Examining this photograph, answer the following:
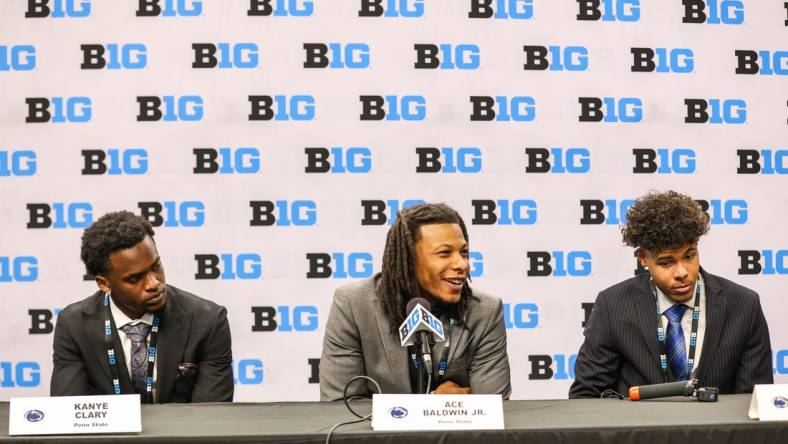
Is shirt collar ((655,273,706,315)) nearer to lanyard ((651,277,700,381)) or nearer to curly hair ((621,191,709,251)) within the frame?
lanyard ((651,277,700,381))

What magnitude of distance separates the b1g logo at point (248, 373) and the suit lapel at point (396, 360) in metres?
1.86

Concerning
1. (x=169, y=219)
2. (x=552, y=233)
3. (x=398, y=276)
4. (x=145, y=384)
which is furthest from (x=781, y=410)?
(x=169, y=219)

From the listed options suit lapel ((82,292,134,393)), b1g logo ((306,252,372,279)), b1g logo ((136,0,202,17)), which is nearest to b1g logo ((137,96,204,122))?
b1g logo ((136,0,202,17))

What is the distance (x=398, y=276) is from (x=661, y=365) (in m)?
0.96

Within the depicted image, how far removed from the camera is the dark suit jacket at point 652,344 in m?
2.70

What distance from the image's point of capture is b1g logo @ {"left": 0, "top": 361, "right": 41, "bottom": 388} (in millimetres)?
4379

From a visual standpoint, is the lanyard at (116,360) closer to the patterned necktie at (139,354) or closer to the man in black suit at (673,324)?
the patterned necktie at (139,354)

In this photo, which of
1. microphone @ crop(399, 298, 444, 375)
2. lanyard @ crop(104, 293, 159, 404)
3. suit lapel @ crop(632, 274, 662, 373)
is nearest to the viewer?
microphone @ crop(399, 298, 444, 375)

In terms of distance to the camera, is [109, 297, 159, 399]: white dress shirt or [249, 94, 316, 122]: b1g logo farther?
[249, 94, 316, 122]: b1g logo

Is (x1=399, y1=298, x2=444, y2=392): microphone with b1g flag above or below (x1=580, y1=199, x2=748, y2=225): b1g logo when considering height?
below

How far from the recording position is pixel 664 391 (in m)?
2.20

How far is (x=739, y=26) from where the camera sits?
4719 mm

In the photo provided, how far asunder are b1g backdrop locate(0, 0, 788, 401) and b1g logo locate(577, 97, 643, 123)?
11 millimetres

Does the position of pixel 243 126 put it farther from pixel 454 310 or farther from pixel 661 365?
pixel 661 365
